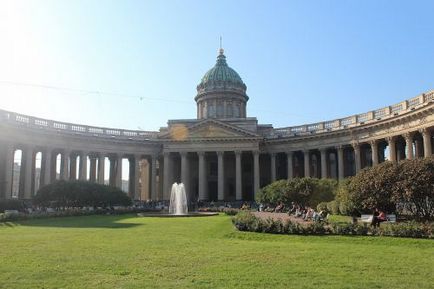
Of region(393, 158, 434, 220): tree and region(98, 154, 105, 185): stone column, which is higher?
region(98, 154, 105, 185): stone column

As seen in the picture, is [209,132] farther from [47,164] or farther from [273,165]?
[47,164]

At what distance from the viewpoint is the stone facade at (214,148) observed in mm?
66688

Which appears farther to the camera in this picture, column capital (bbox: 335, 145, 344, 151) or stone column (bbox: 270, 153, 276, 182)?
stone column (bbox: 270, 153, 276, 182)

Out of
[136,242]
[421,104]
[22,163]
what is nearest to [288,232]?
[136,242]

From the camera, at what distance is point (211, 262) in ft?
57.5

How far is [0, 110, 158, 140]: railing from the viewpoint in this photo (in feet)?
223

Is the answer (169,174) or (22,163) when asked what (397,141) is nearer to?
(169,174)

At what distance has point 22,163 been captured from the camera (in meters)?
71.0

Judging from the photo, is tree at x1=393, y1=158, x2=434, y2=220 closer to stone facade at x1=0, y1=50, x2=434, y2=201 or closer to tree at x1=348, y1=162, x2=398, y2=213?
tree at x1=348, y1=162, x2=398, y2=213

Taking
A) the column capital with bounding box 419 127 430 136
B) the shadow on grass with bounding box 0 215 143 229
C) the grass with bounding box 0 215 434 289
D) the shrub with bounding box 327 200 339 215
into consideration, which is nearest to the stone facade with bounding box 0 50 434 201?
the column capital with bounding box 419 127 430 136

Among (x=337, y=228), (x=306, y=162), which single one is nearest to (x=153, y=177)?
(x=306, y=162)

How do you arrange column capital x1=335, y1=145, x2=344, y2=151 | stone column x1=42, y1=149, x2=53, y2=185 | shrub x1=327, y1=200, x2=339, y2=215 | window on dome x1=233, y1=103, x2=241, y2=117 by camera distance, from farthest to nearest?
window on dome x1=233, y1=103, x2=241, y2=117 → column capital x1=335, y1=145, x2=344, y2=151 → stone column x1=42, y1=149, x2=53, y2=185 → shrub x1=327, y1=200, x2=339, y2=215

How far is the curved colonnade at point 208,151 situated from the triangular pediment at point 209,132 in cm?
17

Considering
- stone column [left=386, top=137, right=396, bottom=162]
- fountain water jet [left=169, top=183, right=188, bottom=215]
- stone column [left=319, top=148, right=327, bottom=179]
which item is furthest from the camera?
stone column [left=319, top=148, right=327, bottom=179]
